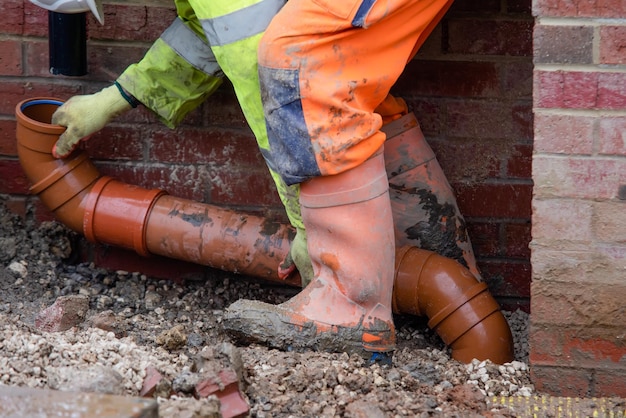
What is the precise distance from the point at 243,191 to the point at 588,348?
4.62ft

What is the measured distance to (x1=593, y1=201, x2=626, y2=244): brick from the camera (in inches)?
93.1

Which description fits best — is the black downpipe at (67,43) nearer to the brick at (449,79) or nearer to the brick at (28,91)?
the brick at (28,91)

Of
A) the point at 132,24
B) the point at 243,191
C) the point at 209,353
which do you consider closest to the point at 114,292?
the point at 243,191

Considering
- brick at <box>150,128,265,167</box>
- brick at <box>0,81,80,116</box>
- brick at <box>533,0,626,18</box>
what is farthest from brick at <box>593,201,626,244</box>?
brick at <box>0,81,80,116</box>

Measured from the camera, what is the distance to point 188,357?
99.2 inches

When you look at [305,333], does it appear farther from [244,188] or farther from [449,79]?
[449,79]

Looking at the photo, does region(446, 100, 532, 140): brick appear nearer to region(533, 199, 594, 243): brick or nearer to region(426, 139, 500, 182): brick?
region(426, 139, 500, 182): brick

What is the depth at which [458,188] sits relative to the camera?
328 centimetres

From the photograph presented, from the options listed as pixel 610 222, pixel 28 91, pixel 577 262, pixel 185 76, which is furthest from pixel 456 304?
pixel 28 91

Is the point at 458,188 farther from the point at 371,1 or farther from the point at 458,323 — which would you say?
the point at 371,1

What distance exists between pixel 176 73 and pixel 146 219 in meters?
0.50

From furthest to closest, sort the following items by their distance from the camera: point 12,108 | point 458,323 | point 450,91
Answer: point 12,108, point 450,91, point 458,323

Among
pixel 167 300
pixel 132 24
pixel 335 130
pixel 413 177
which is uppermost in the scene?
pixel 132 24

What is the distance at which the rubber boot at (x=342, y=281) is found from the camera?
2.49 meters
